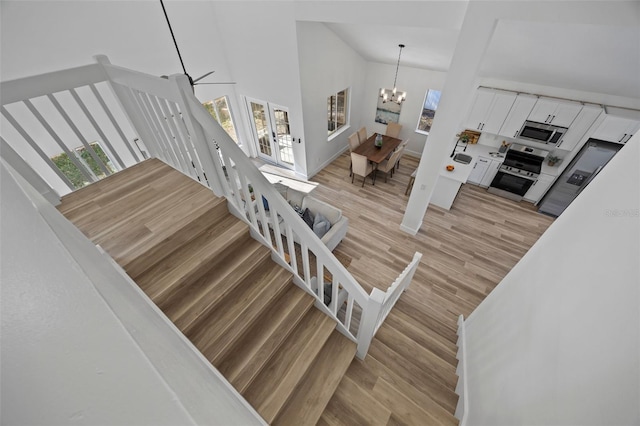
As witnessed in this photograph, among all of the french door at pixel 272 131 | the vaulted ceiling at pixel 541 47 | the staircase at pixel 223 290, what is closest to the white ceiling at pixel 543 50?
the vaulted ceiling at pixel 541 47

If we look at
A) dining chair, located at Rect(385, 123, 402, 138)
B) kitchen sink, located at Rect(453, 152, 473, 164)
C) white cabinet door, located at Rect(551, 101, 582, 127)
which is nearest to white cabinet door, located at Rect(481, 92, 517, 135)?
white cabinet door, located at Rect(551, 101, 582, 127)

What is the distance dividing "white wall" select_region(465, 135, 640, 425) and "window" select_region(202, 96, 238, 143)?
6.61 metres

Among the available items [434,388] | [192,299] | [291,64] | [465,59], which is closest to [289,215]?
[192,299]

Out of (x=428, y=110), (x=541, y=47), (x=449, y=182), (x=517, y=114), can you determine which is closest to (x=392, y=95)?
(x=428, y=110)

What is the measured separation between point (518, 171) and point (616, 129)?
147cm

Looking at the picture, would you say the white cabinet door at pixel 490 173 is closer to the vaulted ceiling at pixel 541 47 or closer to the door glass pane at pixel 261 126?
the vaulted ceiling at pixel 541 47

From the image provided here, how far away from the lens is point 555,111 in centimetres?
468

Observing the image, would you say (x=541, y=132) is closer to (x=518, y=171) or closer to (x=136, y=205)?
(x=518, y=171)

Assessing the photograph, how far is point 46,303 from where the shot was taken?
35 centimetres

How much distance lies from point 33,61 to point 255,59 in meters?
3.45

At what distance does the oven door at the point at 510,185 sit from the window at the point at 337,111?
4.23 m

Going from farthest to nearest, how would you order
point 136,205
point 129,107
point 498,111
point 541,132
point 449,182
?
point 498,111 → point 449,182 → point 541,132 → point 129,107 → point 136,205

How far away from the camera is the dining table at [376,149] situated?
19.2ft

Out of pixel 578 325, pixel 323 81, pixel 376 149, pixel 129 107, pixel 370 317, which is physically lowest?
pixel 376 149
